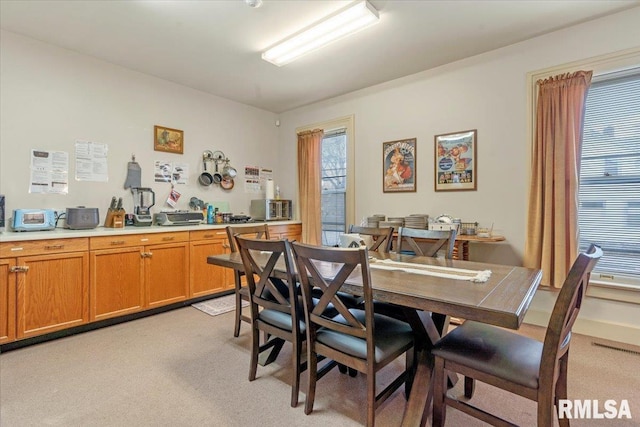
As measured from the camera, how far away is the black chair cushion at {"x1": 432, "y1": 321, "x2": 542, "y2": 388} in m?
1.29

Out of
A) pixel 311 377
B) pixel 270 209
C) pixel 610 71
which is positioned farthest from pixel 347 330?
pixel 270 209

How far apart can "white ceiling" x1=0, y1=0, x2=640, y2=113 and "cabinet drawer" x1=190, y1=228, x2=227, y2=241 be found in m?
1.89

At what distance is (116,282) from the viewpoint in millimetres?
3008

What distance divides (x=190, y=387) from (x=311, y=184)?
3150mm

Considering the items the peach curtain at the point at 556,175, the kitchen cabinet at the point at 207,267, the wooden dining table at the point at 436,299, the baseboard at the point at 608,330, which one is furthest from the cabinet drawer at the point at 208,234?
the baseboard at the point at 608,330

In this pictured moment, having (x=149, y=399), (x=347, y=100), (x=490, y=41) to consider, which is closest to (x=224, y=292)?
(x=149, y=399)

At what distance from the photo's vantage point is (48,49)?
10.1 feet

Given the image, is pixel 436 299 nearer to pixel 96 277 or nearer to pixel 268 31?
pixel 268 31

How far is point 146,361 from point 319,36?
304 centimetres

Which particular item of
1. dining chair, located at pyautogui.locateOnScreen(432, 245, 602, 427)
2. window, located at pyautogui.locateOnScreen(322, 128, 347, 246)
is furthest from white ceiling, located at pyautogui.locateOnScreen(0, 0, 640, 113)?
dining chair, located at pyautogui.locateOnScreen(432, 245, 602, 427)

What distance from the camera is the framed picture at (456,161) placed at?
131 inches

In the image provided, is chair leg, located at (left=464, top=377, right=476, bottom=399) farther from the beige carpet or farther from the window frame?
the window frame

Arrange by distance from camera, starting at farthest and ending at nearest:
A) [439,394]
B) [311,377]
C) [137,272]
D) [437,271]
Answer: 1. [137,272]
2. [437,271]
3. [311,377]
4. [439,394]

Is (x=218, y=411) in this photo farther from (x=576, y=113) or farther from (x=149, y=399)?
(x=576, y=113)
